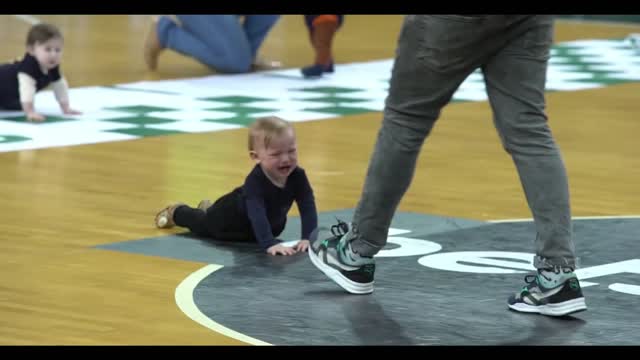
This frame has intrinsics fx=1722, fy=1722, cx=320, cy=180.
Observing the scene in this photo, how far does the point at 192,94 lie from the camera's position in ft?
35.0

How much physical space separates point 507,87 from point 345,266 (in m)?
0.74

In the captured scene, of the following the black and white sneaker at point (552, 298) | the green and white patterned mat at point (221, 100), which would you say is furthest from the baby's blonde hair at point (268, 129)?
the green and white patterned mat at point (221, 100)

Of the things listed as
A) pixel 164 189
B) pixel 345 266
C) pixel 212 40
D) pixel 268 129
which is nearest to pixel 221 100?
pixel 212 40

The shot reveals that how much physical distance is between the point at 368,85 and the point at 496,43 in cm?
669

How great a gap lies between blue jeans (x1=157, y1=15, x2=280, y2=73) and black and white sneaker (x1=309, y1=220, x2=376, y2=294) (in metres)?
6.66

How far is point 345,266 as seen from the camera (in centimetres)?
509

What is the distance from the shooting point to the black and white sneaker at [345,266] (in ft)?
16.6

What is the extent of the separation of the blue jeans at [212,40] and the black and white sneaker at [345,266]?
666 cm

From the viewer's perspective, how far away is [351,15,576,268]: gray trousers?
4.74 meters

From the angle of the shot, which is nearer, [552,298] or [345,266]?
[552,298]

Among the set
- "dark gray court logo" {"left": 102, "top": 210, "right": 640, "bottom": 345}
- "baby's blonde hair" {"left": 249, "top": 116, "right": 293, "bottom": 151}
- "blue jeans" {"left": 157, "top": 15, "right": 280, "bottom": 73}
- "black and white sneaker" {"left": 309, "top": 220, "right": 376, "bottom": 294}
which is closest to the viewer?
"dark gray court logo" {"left": 102, "top": 210, "right": 640, "bottom": 345}

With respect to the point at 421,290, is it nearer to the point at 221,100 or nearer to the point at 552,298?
the point at 552,298

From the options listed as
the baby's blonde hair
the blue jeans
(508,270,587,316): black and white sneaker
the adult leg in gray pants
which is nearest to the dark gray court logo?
(508,270,587,316): black and white sneaker

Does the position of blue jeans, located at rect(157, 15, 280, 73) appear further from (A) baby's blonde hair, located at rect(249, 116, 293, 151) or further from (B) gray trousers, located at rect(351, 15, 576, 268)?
(B) gray trousers, located at rect(351, 15, 576, 268)
